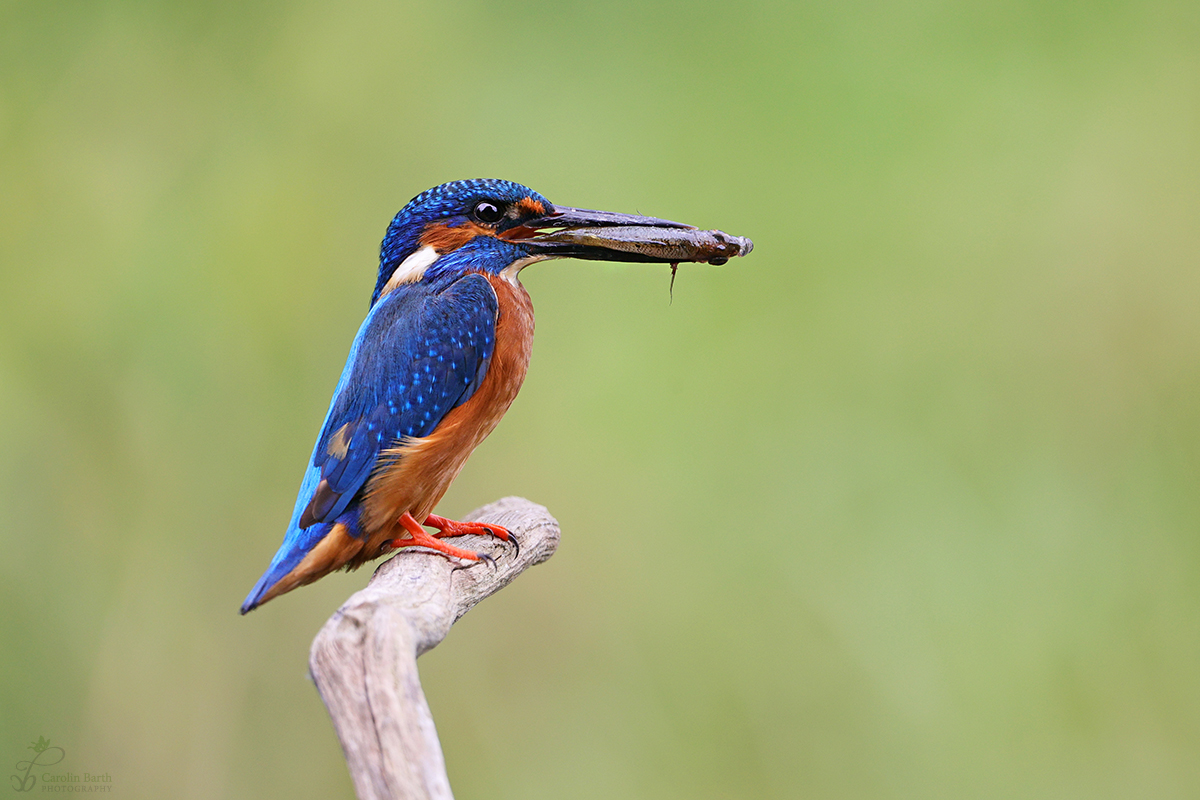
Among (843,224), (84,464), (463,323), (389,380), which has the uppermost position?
(843,224)

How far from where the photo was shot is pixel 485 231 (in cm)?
182

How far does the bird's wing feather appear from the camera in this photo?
63.2 inches

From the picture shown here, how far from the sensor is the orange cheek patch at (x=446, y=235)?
1.80 metres

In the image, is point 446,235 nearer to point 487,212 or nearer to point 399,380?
point 487,212

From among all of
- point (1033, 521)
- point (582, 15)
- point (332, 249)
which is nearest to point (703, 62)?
point (582, 15)

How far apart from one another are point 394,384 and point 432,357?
8cm

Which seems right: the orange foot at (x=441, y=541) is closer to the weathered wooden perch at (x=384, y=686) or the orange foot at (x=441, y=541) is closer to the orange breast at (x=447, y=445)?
the orange breast at (x=447, y=445)

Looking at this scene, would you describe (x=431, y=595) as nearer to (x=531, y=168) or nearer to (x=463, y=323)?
(x=463, y=323)

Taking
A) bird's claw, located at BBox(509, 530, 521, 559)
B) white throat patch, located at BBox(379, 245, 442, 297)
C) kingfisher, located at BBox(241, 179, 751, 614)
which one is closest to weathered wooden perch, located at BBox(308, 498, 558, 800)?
kingfisher, located at BBox(241, 179, 751, 614)

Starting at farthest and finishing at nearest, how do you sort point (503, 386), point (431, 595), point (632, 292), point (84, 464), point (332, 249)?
point (632, 292), point (332, 249), point (84, 464), point (503, 386), point (431, 595)

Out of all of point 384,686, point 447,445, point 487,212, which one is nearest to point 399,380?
point 447,445

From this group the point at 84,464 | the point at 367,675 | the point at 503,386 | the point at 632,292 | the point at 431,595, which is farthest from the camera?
the point at 632,292

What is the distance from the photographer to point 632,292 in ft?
10.5

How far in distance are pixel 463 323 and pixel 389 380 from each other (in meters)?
0.17
